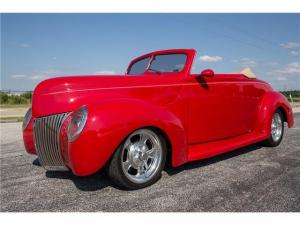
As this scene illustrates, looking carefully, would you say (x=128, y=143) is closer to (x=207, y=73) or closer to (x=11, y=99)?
(x=207, y=73)

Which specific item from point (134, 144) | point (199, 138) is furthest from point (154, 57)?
point (134, 144)

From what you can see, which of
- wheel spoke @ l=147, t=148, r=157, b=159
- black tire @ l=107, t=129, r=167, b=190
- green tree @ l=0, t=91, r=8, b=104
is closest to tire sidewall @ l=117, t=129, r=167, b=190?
black tire @ l=107, t=129, r=167, b=190

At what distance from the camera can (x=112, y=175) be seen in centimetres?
335

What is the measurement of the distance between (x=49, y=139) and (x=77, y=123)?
54 cm

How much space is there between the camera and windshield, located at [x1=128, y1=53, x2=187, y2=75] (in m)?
4.59

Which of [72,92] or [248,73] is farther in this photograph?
[248,73]

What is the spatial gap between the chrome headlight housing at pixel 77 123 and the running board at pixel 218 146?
1518 millimetres

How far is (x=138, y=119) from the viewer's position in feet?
11.0

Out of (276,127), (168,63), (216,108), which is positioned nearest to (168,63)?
(168,63)

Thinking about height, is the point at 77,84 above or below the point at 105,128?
above

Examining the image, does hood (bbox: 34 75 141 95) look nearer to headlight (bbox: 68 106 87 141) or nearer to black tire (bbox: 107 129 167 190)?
headlight (bbox: 68 106 87 141)
